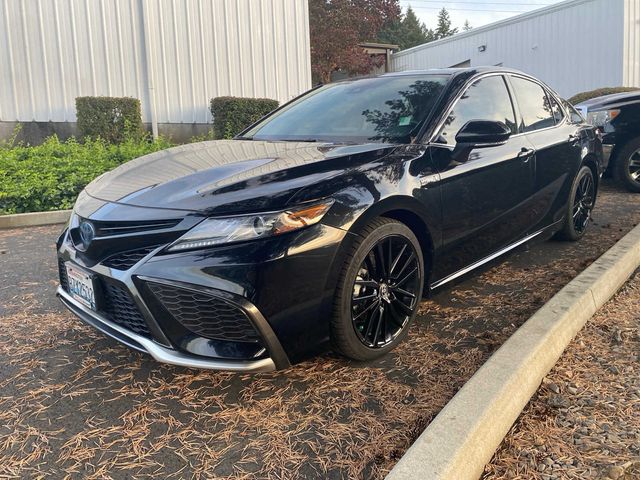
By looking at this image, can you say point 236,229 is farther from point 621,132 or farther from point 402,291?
point 621,132

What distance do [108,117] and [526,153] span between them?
8.38 meters

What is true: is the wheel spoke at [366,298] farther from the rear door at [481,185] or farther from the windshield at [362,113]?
the windshield at [362,113]

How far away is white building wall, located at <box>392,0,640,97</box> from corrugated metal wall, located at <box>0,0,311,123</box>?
11.7m

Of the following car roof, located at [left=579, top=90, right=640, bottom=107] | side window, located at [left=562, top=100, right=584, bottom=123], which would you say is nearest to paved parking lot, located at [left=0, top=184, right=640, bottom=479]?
side window, located at [left=562, top=100, right=584, bottom=123]

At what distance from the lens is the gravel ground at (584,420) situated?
2.00 metres

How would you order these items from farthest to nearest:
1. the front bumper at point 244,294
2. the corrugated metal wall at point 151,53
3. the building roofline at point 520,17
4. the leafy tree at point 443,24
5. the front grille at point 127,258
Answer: the leafy tree at point 443,24, the building roofline at point 520,17, the corrugated metal wall at point 151,53, the front grille at point 127,258, the front bumper at point 244,294

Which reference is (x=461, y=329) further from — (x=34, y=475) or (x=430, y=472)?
(x=34, y=475)

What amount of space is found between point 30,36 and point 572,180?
395 inches

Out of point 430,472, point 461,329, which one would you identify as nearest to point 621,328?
point 461,329

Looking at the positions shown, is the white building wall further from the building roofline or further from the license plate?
the license plate

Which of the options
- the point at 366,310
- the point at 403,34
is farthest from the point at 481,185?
the point at 403,34

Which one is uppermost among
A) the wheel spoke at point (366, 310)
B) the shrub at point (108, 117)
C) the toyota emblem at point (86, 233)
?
the shrub at point (108, 117)

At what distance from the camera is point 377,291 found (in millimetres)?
2697

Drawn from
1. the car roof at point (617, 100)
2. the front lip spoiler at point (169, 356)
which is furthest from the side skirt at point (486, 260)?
the car roof at point (617, 100)
